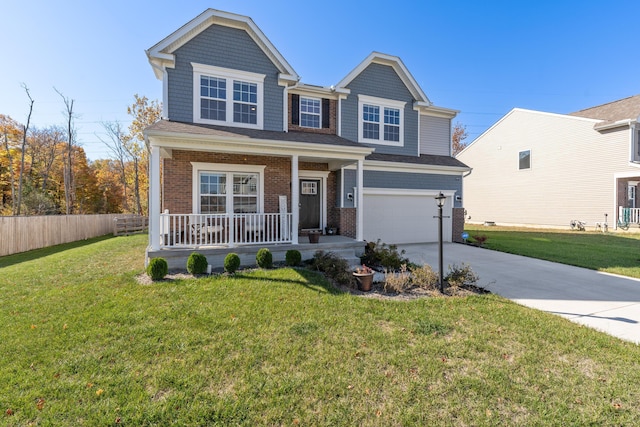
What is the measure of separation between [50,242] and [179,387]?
1657cm

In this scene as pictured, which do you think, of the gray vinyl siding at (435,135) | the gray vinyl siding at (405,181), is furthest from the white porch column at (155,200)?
the gray vinyl siding at (435,135)

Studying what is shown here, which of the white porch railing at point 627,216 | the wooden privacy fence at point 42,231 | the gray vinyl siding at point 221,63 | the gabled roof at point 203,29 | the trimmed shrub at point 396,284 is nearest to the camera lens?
the trimmed shrub at point 396,284

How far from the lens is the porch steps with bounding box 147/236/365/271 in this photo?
23.8ft

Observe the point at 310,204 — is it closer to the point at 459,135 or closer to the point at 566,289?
the point at 566,289

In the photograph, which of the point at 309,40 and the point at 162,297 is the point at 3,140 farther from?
the point at 162,297

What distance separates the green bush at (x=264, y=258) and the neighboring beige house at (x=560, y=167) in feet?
65.7

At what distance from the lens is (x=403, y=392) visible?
297 centimetres

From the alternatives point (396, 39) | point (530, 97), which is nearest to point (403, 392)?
point (396, 39)

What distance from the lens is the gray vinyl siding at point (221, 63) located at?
30.1ft

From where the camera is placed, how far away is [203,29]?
9383 millimetres

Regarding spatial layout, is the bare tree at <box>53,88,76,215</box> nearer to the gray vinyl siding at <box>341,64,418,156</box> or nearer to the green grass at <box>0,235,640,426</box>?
the green grass at <box>0,235,640,426</box>

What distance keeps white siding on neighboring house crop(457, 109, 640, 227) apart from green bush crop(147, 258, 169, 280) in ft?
74.8

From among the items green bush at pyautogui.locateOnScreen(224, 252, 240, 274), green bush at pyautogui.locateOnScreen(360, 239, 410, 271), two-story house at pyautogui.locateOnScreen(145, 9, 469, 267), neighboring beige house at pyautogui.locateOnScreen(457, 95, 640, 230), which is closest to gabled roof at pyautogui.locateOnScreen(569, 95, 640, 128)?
neighboring beige house at pyautogui.locateOnScreen(457, 95, 640, 230)

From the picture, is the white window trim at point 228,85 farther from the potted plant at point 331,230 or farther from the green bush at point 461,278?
the green bush at point 461,278
